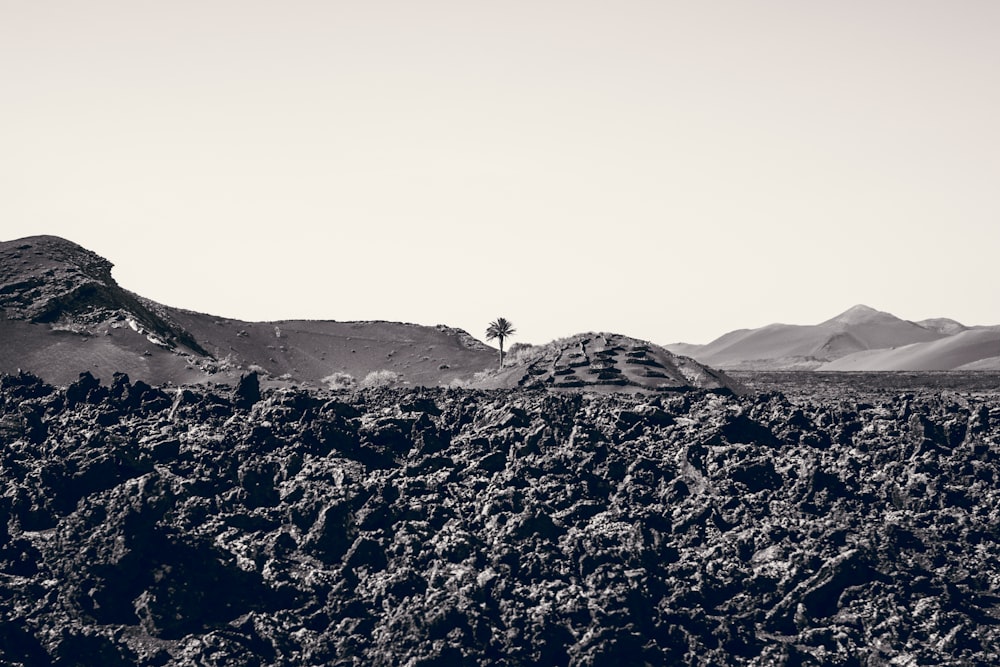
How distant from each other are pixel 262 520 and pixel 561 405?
83.6 feet

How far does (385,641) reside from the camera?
8594 centimetres

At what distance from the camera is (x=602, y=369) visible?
13250 centimetres

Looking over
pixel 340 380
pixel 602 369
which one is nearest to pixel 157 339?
pixel 340 380

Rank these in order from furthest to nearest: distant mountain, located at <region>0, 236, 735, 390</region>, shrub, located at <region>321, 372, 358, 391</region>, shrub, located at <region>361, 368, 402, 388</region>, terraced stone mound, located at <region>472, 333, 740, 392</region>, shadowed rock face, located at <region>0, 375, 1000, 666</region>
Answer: shrub, located at <region>361, 368, 402, 388</region>, shrub, located at <region>321, 372, 358, 391</region>, distant mountain, located at <region>0, 236, 735, 390</region>, terraced stone mound, located at <region>472, 333, 740, 392</region>, shadowed rock face, located at <region>0, 375, 1000, 666</region>

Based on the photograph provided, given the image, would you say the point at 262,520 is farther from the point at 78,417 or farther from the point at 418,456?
the point at 78,417

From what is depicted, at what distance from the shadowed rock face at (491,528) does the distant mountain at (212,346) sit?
14551mm

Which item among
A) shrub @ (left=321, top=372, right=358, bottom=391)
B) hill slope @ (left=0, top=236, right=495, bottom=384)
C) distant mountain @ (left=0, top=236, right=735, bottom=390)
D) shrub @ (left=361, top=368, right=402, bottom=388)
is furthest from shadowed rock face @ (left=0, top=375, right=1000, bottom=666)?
shrub @ (left=361, top=368, right=402, bottom=388)

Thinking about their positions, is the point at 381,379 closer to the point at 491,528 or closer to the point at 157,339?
the point at 157,339

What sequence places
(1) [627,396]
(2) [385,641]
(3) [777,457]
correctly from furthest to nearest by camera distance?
(1) [627,396]
(3) [777,457]
(2) [385,641]

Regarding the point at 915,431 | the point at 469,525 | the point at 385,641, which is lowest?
the point at 385,641

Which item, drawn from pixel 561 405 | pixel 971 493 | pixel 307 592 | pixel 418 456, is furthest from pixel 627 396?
pixel 307 592

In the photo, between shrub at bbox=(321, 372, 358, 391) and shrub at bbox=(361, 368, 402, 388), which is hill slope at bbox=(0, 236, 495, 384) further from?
shrub at bbox=(361, 368, 402, 388)

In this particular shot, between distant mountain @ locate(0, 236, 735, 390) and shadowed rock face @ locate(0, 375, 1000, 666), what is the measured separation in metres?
14.6

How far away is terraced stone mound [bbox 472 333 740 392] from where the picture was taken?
130 metres
